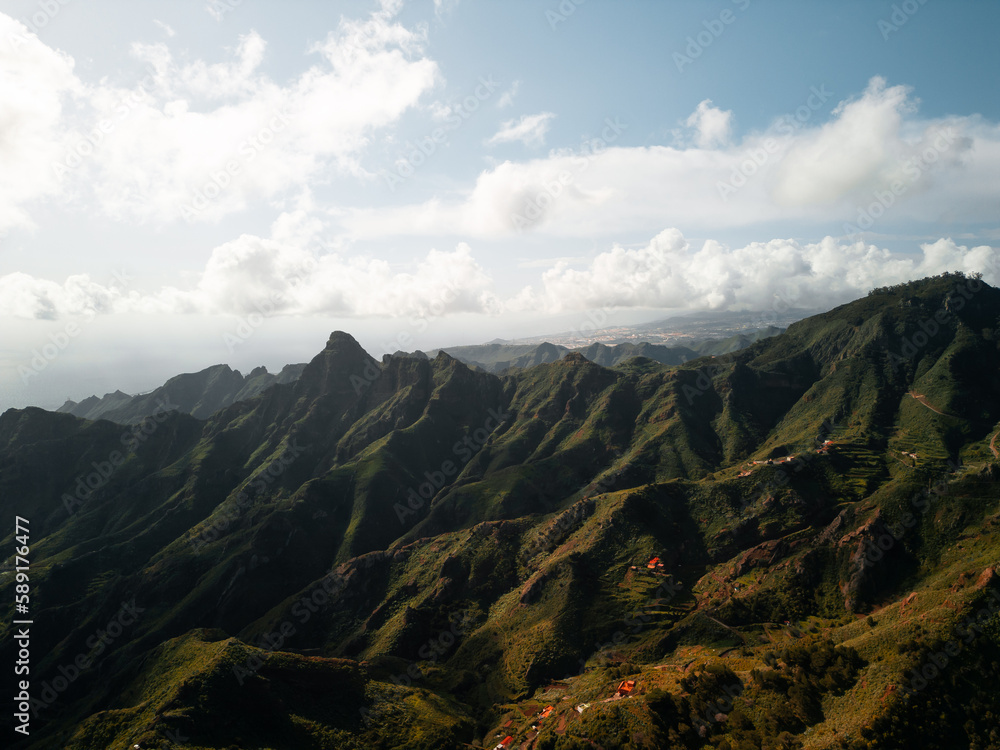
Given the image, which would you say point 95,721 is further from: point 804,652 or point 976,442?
point 976,442

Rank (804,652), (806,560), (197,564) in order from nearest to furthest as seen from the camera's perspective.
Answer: (804,652)
(806,560)
(197,564)

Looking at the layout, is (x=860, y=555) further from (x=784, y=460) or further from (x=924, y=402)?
(x=924, y=402)

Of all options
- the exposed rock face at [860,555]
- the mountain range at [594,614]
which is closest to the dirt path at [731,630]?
the mountain range at [594,614]

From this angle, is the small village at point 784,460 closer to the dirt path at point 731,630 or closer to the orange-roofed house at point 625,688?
the dirt path at point 731,630

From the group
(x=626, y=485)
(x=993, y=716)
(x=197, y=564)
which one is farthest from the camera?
(x=626, y=485)

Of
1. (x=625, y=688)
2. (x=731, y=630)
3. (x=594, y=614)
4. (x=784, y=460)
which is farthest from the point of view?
(x=784, y=460)

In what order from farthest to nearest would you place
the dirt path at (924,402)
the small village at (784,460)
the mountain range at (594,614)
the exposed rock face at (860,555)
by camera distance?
the dirt path at (924,402) < the small village at (784,460) < the exposed rock face at (860,555) < the mountain range at (594,614)

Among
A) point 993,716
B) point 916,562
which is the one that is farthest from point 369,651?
point 916,562

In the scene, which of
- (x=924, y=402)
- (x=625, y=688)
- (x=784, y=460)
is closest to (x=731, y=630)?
(x=625, y=688)

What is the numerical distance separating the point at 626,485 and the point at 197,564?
170 metres

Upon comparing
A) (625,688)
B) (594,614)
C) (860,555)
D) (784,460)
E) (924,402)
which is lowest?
(594,614)

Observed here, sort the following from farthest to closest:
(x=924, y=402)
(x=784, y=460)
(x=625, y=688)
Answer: (x=924, y=402), (x=784, y=460), (x=625, y=688)

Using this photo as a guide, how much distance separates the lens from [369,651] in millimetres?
126125

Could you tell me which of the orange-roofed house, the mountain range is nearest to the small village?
the mountain range
